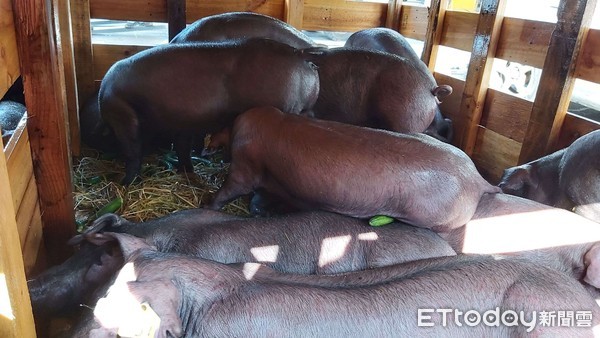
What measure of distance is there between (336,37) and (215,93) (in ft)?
16.4

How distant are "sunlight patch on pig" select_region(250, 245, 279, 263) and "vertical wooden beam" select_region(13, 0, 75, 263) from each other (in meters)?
0.91

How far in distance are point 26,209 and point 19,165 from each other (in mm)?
198

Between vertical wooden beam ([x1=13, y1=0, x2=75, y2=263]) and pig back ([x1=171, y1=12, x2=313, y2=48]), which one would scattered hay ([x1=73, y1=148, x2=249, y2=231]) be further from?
pig back ([x1=171, y1=12, x2=313, y2=48])

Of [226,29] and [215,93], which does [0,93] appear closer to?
[215,93]

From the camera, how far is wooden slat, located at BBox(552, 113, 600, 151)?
11.2ft

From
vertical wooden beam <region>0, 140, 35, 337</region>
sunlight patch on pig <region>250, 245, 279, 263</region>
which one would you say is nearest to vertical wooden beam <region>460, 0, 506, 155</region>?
sunlight patch on pig <region>250, 245, 279, 263</region>

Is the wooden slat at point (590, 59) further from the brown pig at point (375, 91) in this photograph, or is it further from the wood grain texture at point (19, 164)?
the wood grain texture at point (19, 164)

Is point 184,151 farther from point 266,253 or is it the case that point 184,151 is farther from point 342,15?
point 342,15

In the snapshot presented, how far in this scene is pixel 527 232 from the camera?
2.61 metres

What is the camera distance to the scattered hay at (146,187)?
315 cm

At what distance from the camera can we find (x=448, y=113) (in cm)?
482

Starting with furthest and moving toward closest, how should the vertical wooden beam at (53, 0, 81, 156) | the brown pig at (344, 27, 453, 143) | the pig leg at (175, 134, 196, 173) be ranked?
the brown pig at (344, 27, 453, 143), the vertical wooden beam at (53, 0, 81, 156), the pig leg at (175, 134, 196, 173)

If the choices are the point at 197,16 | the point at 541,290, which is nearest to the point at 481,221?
the point at 541,290

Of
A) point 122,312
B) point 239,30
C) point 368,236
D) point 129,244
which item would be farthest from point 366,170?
point 239,30
